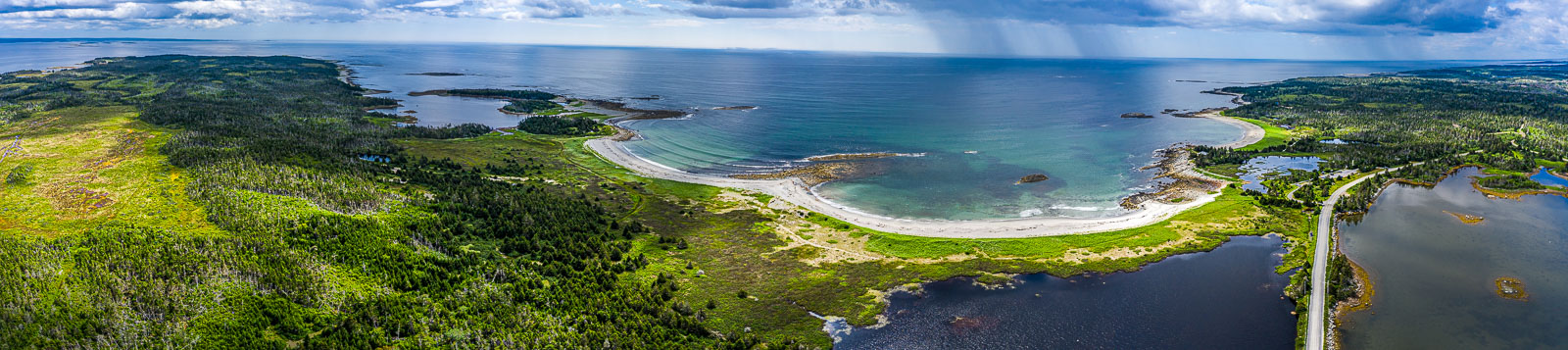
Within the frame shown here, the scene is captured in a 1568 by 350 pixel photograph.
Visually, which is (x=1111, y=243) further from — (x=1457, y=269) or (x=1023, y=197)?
(x=1457, y=269)

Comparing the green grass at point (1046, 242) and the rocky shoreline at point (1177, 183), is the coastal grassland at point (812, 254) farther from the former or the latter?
the rocky shoreline at point (1177, 183)

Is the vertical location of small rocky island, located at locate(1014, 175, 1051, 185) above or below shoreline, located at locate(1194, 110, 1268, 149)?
below

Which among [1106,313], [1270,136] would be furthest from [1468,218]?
[1270,136]

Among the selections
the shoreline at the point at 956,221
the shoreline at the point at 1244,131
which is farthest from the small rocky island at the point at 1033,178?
the shoreline at the point at 1244,131

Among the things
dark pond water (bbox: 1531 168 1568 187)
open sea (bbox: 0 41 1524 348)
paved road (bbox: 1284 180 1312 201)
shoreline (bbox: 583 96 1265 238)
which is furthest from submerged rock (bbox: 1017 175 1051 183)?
dark pond water (bbox: 1531 168 1568 187)

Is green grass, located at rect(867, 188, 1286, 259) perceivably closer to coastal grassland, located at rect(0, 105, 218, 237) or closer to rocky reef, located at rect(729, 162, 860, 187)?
rocky reef, located at rect(729, 162, 860, 187)

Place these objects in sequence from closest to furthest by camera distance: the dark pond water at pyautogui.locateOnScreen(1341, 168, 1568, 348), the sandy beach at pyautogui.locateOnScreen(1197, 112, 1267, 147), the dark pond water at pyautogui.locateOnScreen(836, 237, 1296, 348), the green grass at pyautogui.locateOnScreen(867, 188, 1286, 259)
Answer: the dark pond water at pyautogui.locateOnScreen(836, 237, 1296, 348) → the dark pond water at pyautogui.locateOnScreen(1341, 168, 1568, 348) → the green grass at pyautogui.locateOnScreen(867, 188, 1286, 259) → the sandy beach at pyautogui.locateOnScreen(1197, 112, 1267, 147)

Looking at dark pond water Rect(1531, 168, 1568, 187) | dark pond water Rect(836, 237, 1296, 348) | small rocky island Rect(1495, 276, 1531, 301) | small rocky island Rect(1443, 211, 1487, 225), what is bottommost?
dark pond water Rect(836, 237, 1296, 348)
